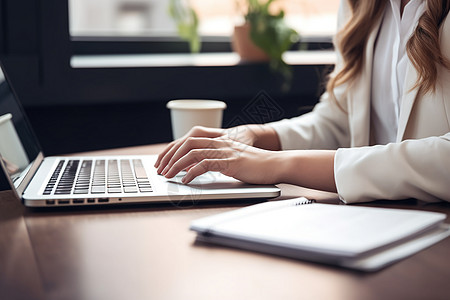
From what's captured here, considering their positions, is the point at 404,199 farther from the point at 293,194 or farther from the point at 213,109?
the point at 213,109

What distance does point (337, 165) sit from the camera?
0.86m

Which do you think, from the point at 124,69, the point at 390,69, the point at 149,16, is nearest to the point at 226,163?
the point at 390,69

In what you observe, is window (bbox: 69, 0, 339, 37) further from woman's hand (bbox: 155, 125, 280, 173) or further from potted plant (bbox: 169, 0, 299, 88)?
woman's hand (bbox: 155, 125, 280, 173)

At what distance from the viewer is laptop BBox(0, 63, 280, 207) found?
77cm

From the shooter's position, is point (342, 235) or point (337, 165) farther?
point (337, 165)

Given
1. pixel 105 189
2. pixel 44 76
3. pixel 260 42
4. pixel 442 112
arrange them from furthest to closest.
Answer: pixel 260 42, pixel 44 76, pixel 442 112, pixel 105 189

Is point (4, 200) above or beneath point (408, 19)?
beneath

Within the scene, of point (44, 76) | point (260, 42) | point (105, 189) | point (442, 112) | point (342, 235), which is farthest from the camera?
point (260, 42)

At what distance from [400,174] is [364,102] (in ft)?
1.37

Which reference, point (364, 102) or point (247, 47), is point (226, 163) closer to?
point (364, 102)

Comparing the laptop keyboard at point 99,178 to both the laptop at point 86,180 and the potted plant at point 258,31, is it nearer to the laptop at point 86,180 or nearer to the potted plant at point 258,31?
the laptop at point 86,180

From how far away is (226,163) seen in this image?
34.0 inches

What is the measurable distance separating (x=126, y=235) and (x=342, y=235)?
246mm

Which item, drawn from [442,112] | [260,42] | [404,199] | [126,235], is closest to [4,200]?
[126,235]
